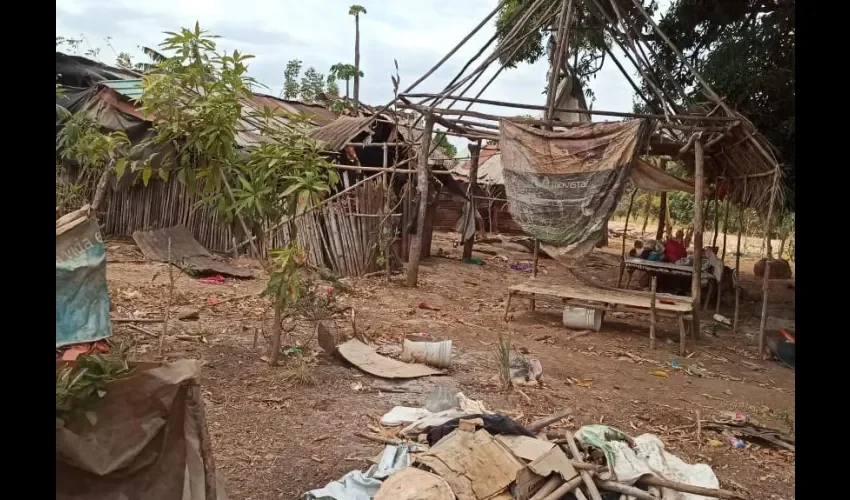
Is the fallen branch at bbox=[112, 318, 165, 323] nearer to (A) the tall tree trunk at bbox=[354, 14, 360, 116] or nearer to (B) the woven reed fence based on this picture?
(B) the woven reed fence

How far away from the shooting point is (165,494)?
2.37m

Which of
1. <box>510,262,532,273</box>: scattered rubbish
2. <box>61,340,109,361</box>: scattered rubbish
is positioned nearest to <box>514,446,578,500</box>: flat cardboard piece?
<box>61,340,109,361</box>: scattered rubbish

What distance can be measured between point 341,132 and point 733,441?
9020 mm

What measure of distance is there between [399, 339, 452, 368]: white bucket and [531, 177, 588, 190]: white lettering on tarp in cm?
308

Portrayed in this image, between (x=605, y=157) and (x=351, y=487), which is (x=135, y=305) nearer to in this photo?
(x=351, y=487)

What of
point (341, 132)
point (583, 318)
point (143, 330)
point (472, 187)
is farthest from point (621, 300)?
point (341, 132)

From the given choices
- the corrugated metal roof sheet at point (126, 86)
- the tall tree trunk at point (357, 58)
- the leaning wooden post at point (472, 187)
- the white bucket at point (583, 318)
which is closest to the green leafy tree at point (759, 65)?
the white bucket at point (583, 318)

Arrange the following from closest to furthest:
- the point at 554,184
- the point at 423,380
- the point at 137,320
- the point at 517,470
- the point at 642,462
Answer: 1. the point at 517,470
2. the point at 642,462
3. the point at 423,380
4. the point at 137,320
5. the point at 554,184

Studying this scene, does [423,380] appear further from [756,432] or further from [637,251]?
[637,251]

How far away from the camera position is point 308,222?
32.8 feet

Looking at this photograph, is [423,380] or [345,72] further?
[345,72]

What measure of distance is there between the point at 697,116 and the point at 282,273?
5.56 metres
